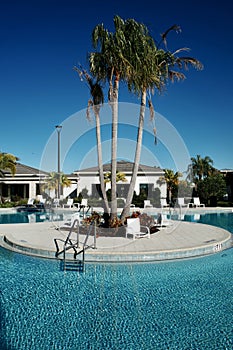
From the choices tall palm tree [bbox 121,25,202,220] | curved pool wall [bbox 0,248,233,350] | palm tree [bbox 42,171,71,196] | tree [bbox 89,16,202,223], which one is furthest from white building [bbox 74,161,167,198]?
curved pool wall [bbox 0,248,233,350]

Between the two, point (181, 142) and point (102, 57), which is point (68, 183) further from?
point (102, 57)

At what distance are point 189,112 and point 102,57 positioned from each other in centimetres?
1229

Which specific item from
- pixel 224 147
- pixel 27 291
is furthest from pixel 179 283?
pixel 224 147

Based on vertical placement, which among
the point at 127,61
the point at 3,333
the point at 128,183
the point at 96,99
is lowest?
the point at 3,333

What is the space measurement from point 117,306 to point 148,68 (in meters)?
8.68

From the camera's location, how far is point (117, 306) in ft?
18.5

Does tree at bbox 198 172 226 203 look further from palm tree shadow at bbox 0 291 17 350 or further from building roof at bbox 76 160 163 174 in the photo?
palm tree shadow at bbox 0 291 17 350

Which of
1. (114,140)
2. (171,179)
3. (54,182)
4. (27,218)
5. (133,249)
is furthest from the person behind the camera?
(54,182)

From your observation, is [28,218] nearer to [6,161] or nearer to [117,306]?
[6,161]

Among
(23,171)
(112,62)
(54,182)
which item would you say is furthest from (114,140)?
(23,171)

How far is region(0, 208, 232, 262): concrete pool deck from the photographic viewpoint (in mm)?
8539

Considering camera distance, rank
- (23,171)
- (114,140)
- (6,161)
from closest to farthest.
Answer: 1. (114,140)
2. (6,161)
3. (23,171)

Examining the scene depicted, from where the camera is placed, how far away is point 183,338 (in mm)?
4496

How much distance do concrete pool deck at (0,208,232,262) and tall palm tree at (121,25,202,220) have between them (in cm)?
233
